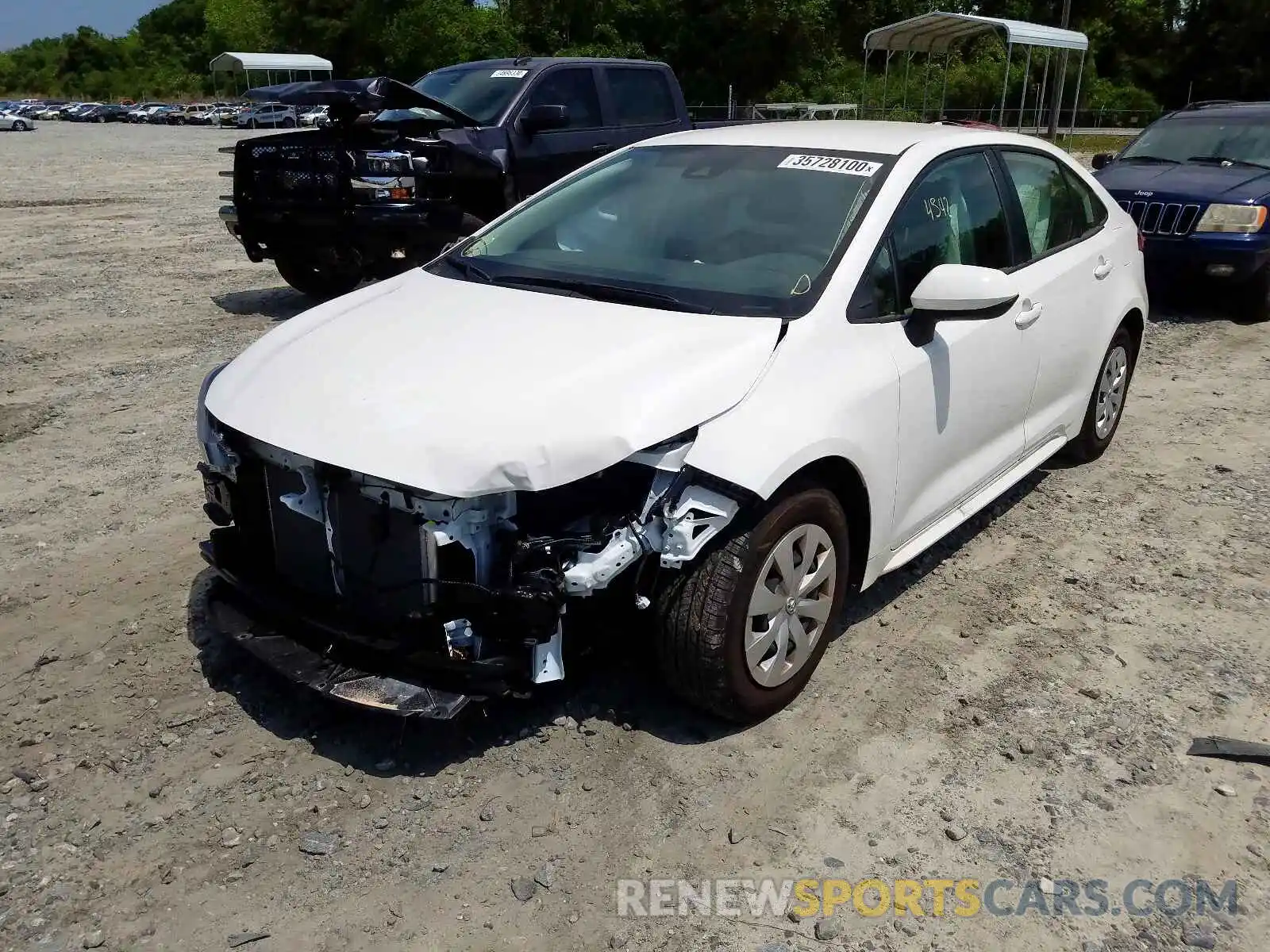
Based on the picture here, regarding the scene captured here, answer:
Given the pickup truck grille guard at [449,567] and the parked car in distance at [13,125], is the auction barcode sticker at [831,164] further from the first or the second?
the parked car in distance at [13,125]

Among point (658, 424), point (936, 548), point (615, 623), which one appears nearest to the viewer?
point (658, 424)

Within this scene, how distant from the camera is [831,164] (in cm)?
388

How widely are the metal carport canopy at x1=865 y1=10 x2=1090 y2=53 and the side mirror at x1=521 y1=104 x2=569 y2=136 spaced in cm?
953

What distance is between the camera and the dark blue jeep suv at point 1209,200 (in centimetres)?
848

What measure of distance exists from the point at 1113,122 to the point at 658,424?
4558 cm

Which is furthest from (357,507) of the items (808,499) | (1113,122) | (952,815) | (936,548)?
(1113,122)

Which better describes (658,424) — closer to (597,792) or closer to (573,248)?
(597,792)

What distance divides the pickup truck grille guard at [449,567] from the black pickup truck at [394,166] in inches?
215

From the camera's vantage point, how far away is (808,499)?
314 cm

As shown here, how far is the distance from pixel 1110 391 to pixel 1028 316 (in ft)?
5.03

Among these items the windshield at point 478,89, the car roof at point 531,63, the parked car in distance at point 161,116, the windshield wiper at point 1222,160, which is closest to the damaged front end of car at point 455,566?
the windshield at point 478,89

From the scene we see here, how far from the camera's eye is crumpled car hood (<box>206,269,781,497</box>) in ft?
9.06

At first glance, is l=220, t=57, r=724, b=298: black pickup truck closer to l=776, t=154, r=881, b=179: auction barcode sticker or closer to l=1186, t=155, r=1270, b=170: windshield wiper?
l=776, t=154, r=881, b=179: auction barcode sticker

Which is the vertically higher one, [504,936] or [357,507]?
[357,507]
